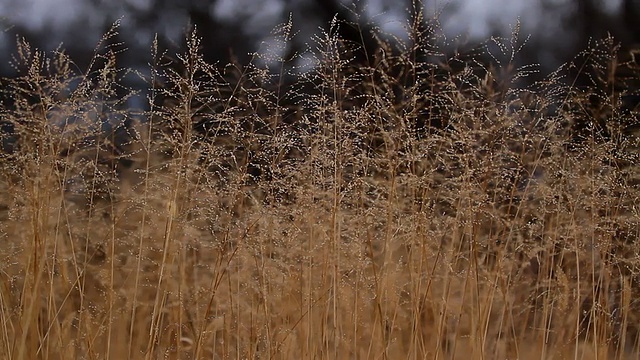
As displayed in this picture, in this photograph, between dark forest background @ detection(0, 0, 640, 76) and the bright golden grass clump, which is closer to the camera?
the bright golden grass clump

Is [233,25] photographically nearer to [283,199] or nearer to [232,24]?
[232,24]

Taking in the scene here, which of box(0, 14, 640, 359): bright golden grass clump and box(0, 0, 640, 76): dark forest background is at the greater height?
box(0, 0, 640, 76): dark forest background

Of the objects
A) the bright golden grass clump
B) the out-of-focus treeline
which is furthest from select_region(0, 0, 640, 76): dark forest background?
the bright golden grass clump

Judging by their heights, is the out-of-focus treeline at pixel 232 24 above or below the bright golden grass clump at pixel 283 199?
above

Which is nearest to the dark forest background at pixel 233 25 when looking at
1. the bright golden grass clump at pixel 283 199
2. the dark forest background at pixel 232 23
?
the dark forest background at pixel 232 23

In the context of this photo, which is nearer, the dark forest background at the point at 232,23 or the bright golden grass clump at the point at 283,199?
the bright golden grass clump at the point at 283,199

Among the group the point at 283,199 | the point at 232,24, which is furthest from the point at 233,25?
the point at 283,199

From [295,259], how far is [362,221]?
0.23 metres

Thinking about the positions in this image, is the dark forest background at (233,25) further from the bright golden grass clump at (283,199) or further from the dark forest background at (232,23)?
the bright golden grass clump at (283,199)

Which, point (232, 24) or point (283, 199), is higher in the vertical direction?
point (232, 24)

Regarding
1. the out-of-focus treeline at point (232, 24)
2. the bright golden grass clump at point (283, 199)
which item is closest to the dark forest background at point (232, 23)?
the out-of-focus treeline at point (232, 24)

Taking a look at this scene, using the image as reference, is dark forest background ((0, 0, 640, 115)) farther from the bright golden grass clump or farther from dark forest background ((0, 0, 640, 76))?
the bright golden grass clump

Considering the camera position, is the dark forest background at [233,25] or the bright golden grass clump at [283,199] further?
the dark forest background at [233,25]

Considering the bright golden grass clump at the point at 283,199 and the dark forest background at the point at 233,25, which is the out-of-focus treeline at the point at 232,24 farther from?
the bright golden grass clump at the point at 283,199
